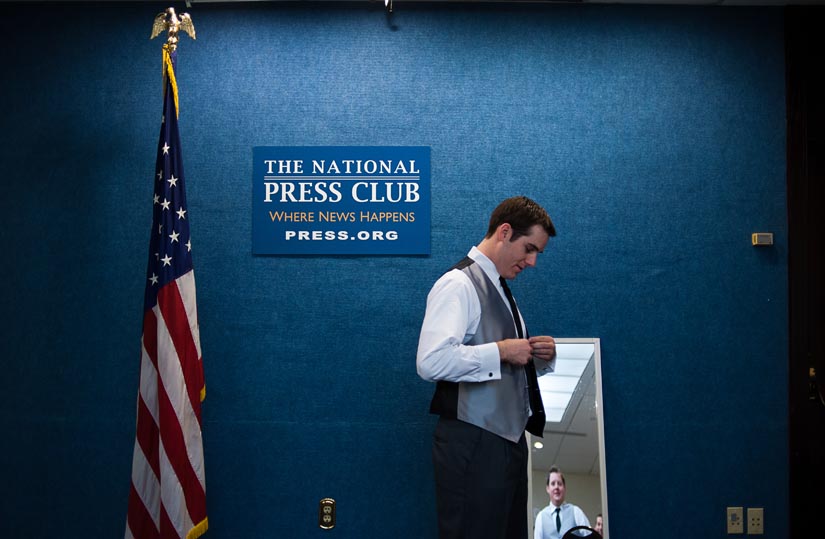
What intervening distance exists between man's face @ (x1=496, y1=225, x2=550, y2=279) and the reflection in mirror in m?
0.77

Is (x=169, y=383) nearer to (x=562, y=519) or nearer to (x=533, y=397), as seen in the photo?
(x=533, y=397)

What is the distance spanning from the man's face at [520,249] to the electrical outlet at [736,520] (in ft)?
5.36

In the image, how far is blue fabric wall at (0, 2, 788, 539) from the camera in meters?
3.34

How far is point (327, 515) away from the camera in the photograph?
332 cm

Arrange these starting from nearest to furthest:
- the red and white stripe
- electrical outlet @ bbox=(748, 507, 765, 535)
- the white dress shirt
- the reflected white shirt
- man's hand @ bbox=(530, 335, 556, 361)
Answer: the reflected white shirt
man's hand @ bbox=(530, 335, 556, 361)
the red and white stripe
the white dress shirt
electrical outlet @ bbox=(748, 507, 765, 535)

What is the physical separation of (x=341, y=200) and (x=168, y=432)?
122 cm

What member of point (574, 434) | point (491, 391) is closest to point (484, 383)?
point (491, 391)

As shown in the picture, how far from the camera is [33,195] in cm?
346

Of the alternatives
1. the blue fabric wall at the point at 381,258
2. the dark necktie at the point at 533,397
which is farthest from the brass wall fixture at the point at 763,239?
the dark necktie at the point at 533,397

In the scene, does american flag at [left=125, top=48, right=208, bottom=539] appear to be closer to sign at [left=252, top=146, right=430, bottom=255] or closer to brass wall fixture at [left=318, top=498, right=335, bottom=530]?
sign at [left=252, top=146, right=430, bottom=255]

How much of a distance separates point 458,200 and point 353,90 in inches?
27.1

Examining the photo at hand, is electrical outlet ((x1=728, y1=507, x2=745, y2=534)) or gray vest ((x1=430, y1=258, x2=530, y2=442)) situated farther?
electrical outlet ((x1=728, y1=507, x2=745, y2=534))

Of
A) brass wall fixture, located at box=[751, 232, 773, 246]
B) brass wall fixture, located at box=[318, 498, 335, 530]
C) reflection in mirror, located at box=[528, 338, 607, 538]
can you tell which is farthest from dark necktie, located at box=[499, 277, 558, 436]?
brass wall fixture, located at box=[751, 232, 773, 246]

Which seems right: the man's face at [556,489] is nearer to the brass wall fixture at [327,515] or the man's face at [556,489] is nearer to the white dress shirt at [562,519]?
the white dress shirt at [562,519]
